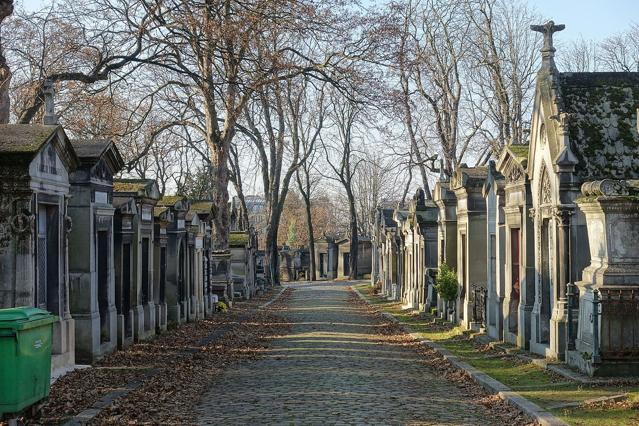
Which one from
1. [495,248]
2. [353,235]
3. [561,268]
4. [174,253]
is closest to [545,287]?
[561,268]


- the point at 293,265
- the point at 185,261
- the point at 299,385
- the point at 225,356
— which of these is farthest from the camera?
the point at 293,265

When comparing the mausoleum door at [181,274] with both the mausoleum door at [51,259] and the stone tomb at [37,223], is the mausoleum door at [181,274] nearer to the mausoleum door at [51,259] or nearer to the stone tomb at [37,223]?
the stone tomb at [37,223]

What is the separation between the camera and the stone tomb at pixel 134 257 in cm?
1784

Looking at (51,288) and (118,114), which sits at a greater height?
(118,114)

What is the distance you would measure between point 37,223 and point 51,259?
110cm

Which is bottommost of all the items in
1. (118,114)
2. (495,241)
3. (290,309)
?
(290,309)

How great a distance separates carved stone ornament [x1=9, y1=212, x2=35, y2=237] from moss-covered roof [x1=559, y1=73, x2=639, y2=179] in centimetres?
811

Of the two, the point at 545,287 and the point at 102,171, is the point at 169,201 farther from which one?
the point at 545,287

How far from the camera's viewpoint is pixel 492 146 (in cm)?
3944

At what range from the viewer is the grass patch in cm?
945

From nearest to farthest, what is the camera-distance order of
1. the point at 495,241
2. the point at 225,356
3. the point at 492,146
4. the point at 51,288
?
the point at 51,288
the point at 225,356
the point at 495,241
the point at 492,146

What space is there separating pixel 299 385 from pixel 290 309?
66.5 ft

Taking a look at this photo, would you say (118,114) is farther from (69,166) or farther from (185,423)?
(185,423)

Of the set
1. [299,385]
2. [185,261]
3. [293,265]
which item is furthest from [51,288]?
[293,265]
